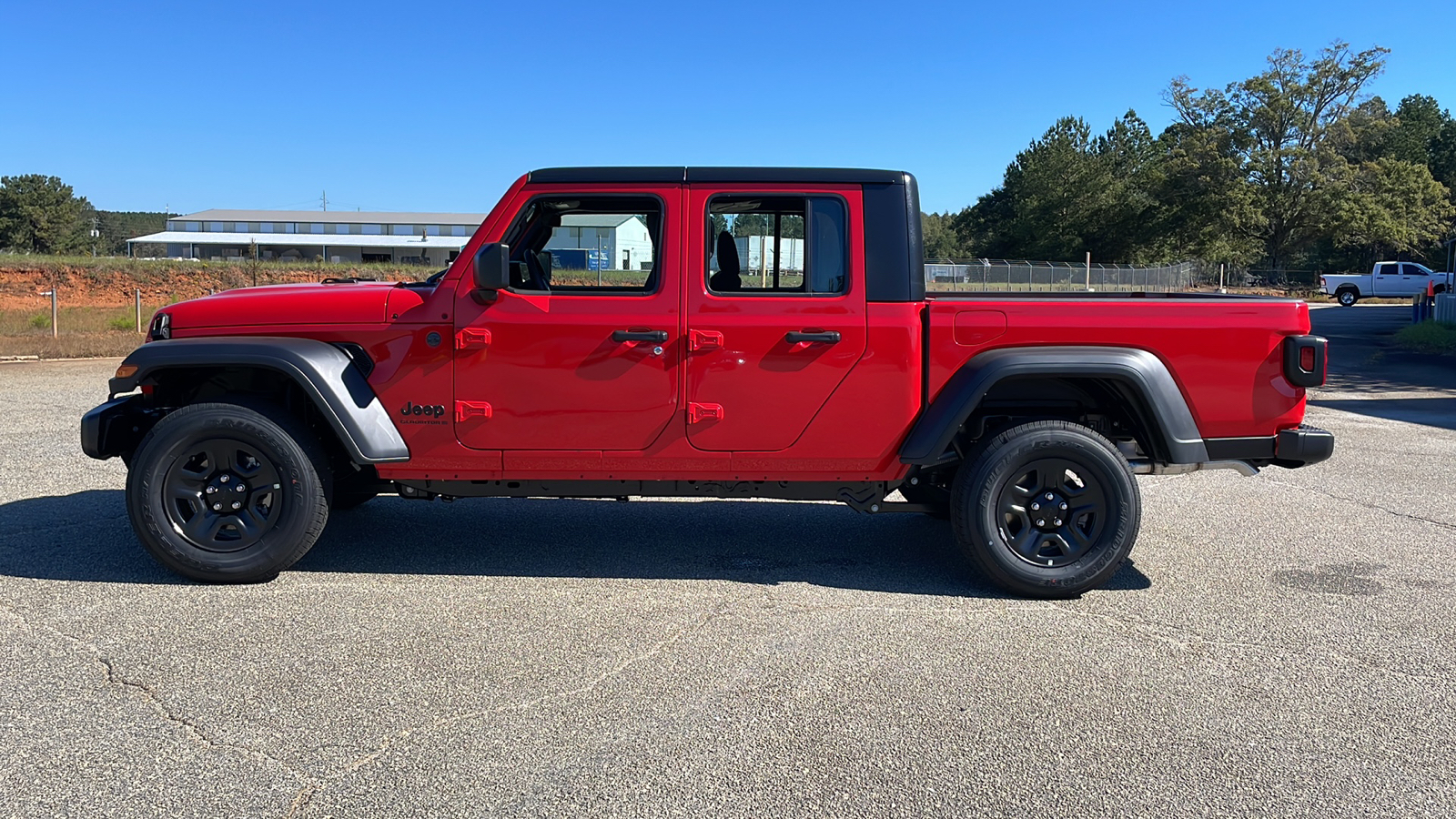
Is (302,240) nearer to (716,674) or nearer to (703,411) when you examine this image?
(703,411)

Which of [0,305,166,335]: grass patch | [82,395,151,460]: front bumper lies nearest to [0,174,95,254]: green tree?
[0,305,166,335]: grass patch

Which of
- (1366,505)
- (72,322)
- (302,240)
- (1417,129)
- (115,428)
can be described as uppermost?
(1417,129)

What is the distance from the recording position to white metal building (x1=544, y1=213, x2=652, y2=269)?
5098 millimetres

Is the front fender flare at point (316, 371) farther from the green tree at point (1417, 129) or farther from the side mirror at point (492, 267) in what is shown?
the green tree at point (1417, 129)

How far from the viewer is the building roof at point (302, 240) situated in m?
84.5

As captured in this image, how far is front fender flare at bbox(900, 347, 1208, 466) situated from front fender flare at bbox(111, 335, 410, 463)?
2.46m

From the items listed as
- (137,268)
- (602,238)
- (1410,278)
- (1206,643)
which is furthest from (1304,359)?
(137,268)

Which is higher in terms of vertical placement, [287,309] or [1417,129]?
[1417,129]

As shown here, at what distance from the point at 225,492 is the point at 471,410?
4.11ft

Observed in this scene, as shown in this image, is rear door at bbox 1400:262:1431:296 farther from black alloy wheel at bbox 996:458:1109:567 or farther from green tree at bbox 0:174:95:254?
green tree at bbox 0:174:95:254

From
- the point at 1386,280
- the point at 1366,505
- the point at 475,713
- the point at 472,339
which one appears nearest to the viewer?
the point at 475,713

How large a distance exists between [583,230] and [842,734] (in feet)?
9.35

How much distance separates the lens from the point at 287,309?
16.4ft

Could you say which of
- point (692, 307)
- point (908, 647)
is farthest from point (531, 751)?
point (692, 307)
